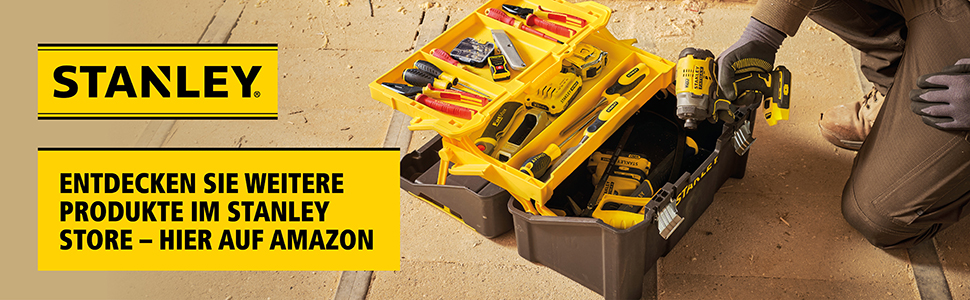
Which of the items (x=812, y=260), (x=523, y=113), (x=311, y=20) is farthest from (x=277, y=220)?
(x=812, y=260)

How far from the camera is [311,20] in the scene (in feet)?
11.9

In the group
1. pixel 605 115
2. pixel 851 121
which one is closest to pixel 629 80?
pixel 605 115

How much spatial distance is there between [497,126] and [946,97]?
1293mm

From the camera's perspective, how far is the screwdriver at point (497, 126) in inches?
85.3

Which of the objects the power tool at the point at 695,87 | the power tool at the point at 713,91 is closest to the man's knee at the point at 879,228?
the power tool at the point at 713,91

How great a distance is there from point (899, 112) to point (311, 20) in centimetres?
275

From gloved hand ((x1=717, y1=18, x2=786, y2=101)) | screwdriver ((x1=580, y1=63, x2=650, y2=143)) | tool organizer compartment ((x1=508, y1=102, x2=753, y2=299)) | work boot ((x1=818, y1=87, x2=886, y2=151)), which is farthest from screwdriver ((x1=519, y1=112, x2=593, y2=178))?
work boot ((x1=818, y1=87, x2=886, y2=151))

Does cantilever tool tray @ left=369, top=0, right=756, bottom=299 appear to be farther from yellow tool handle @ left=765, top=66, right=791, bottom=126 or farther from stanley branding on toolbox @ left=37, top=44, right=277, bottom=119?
stanley branding on toolbox @ left=37, top=44, right=277, bottom=119

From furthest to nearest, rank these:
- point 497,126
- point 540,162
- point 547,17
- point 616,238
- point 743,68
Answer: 1. point 547,17
2. point 497,126
3. point 743,68
4. point 540,162
5. point 616,238

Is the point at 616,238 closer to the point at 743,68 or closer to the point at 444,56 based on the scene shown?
the point at 743,68

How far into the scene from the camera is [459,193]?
7.32ft

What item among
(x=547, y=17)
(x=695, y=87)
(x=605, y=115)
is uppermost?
(x=547, y=17)

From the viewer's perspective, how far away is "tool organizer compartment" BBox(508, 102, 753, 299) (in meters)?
1.90

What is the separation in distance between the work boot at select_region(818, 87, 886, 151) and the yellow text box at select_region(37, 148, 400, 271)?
171 centimetres
